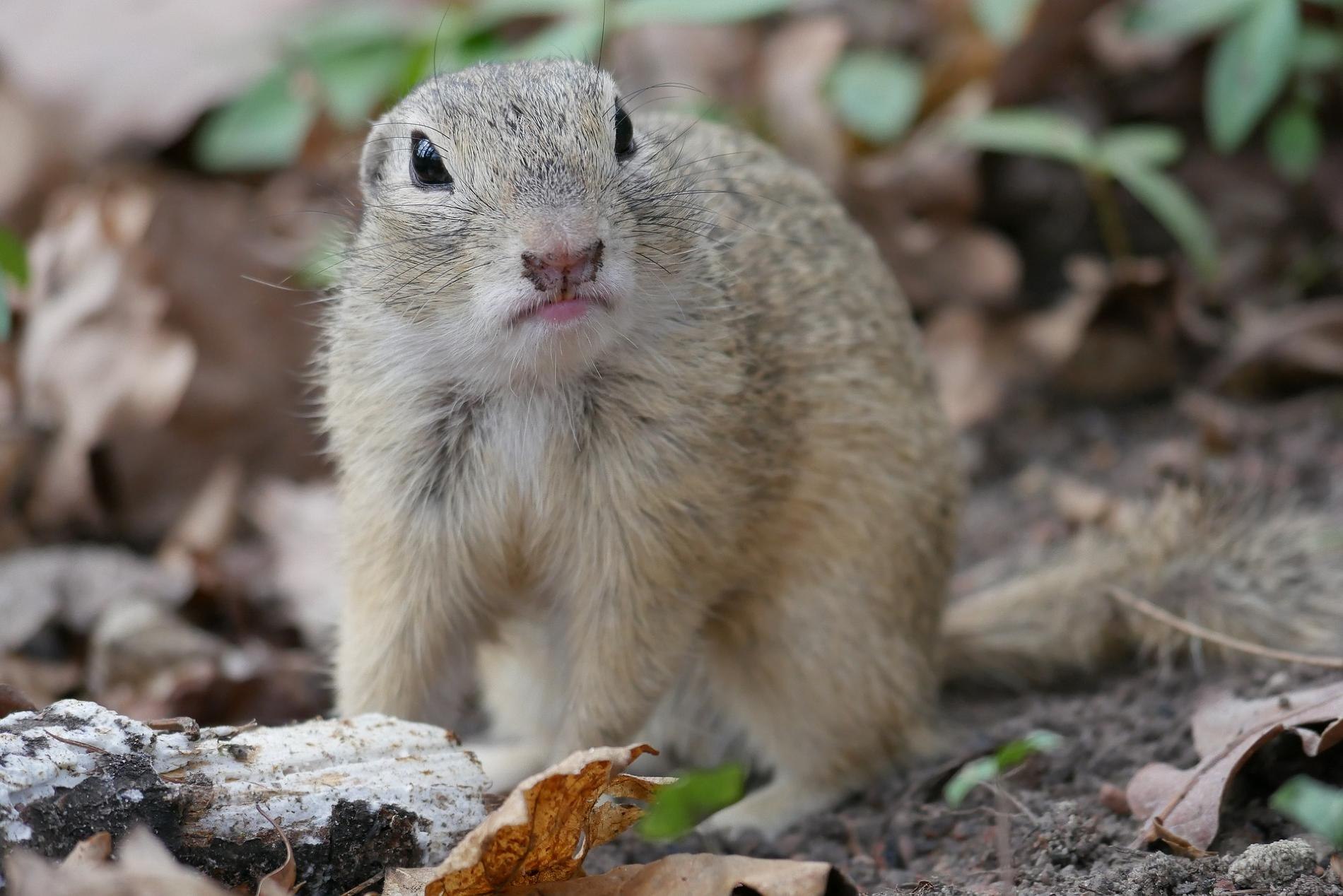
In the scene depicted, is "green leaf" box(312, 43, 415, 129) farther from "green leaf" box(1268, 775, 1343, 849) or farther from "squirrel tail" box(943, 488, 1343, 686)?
"green leaf" box(1268, 775, 1343, 849)

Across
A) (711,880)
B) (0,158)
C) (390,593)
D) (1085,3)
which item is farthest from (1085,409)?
(0,158)

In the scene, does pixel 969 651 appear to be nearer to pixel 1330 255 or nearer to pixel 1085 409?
pixel 1085 409

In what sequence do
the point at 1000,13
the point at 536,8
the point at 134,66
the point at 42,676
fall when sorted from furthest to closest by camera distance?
the point at 134,66
the point at 536,8
the point at 1000,13
the point at 42,676

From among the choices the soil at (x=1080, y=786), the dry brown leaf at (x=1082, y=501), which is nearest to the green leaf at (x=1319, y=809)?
the soil at (x=1080, y=786)

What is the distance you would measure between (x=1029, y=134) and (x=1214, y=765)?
4.29 metres

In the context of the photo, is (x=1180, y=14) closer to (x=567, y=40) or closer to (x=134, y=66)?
(x=567, y=40)

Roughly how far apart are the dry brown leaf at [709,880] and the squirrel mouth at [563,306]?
1436mm

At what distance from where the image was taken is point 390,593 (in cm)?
469

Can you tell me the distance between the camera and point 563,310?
12.9ft

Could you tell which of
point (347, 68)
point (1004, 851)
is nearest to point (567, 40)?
point (347, 68)

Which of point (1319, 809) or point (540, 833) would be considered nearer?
point (1319, 809)

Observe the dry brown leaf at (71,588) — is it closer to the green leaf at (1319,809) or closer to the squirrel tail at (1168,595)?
the squirrel tail at (1168,595)

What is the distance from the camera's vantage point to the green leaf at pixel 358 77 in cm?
816

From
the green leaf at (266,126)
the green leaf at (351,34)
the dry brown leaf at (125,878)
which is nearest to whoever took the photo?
the dry brown leaf at (125,878)
